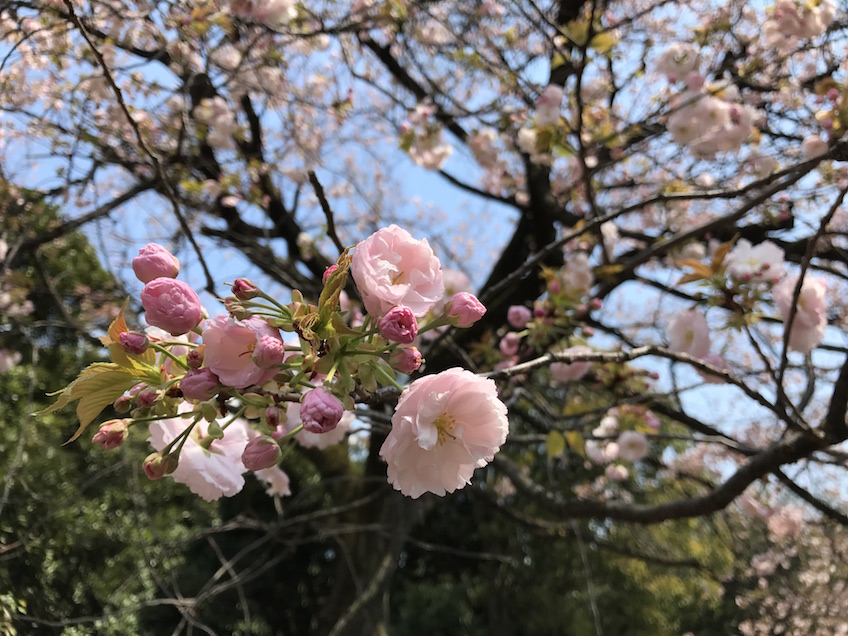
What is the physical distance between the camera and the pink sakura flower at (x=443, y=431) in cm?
53

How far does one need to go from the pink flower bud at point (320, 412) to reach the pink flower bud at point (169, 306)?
0.14 meters

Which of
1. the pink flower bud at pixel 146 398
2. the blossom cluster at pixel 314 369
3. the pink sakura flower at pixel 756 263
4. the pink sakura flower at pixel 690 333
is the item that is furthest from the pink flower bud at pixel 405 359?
the pink sakura flower at pixel 690 333

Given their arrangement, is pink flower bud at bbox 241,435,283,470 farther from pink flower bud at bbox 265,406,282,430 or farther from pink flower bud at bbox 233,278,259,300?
pink flower bud at bbox 233,278,259,300

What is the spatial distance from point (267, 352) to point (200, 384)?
0.08m

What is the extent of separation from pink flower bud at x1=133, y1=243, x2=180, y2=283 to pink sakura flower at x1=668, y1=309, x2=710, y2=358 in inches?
48.1

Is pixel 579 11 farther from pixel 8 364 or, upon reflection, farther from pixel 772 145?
pixel 8 364

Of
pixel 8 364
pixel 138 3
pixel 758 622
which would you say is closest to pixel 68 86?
pixel 138 3

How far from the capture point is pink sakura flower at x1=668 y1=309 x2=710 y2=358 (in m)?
1.34

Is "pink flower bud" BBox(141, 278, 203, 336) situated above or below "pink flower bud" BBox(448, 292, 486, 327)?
below

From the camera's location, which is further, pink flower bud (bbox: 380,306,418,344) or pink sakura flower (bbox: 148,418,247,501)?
pink sakura flower (bbox: 148,418,247,501)

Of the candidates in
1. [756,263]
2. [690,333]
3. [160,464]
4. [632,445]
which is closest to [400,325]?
[160,464]

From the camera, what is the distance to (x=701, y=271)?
115 centimetres

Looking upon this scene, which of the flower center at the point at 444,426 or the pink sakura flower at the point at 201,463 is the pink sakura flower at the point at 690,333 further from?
the pink sakura flower at the point at 201,463

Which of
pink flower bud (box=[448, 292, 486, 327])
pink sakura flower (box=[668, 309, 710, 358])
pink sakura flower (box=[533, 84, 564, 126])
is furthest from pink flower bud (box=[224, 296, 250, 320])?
pink sakura flower (box=[533, 84, 564, 126])
